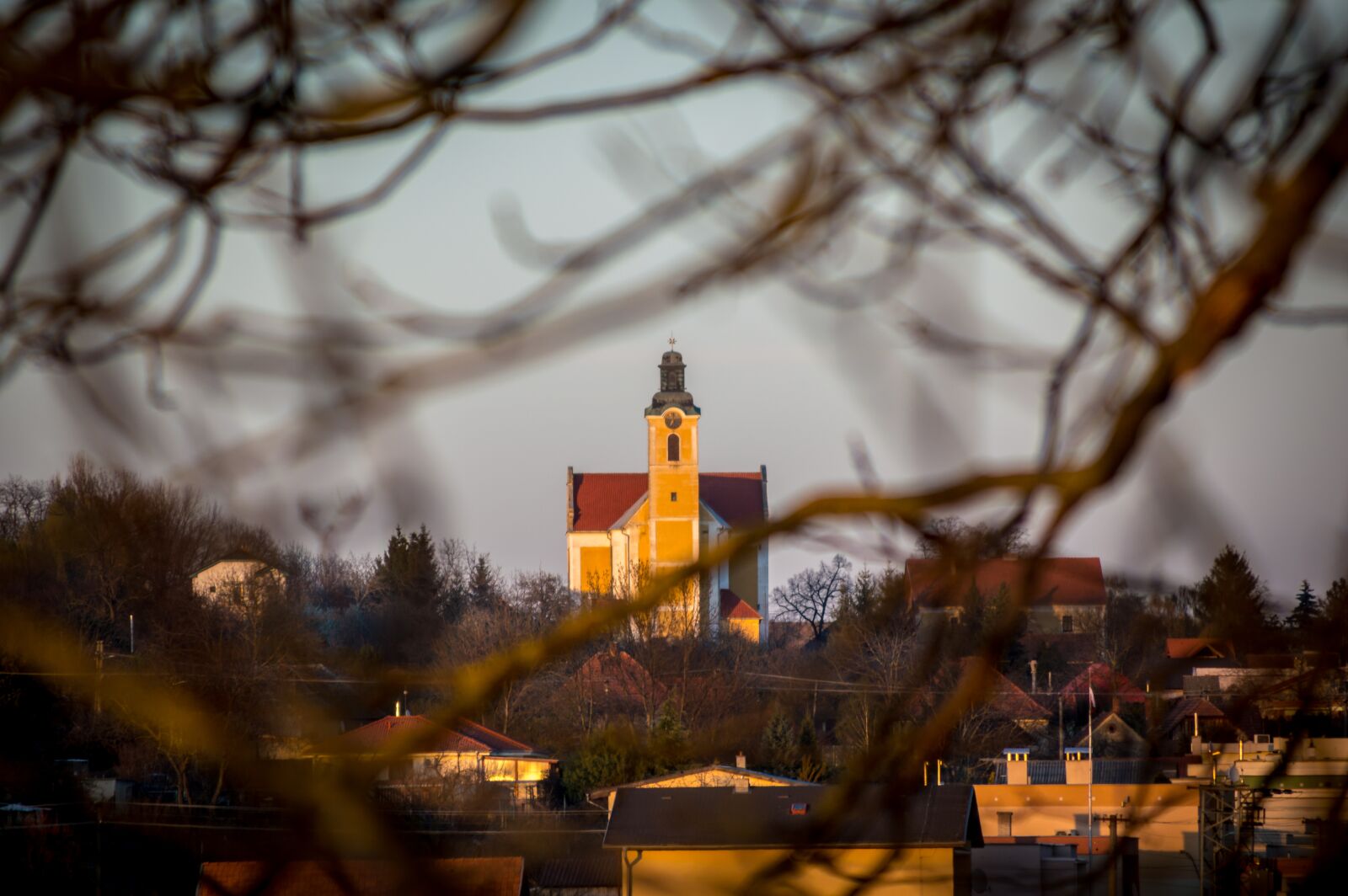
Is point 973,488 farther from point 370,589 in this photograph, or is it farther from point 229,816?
point 229,816

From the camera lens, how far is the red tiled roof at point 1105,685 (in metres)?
2.38

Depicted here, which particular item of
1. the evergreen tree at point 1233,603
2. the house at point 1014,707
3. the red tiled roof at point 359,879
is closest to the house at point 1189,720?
the evergreen tree at point 1233,603

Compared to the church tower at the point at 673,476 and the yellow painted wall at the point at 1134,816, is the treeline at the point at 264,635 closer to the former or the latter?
the yellow painted wall at the point at 1134,816

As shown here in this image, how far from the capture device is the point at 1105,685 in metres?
2.90

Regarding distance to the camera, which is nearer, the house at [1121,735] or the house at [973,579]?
the house at [973,579]

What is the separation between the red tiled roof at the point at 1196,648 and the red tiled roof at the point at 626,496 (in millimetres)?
54038

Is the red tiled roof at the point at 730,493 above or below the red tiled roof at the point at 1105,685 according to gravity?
above

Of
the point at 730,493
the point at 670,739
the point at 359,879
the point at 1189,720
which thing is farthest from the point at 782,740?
the point at 730,493

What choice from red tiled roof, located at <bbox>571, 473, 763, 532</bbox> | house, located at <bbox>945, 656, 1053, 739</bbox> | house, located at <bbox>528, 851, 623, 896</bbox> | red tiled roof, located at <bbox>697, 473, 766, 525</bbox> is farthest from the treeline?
red tiled roof, located at <bbox>697, 473, 766, 525</bbox>

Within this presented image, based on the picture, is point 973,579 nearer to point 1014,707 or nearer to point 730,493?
point 1014,707

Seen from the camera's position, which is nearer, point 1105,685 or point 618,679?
point 618,679

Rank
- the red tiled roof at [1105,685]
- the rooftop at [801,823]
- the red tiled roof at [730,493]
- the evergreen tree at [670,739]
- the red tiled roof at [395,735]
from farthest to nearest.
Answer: the red tiled roof at [730,493] < the red tiled roof at [1105,685] < the evergreen tree at [670,739] < the rooftop at [801,823] < the red tiled roof at [395,735]

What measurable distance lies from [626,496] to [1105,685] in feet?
181

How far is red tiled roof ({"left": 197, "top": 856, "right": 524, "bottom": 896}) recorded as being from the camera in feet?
2.97
